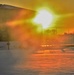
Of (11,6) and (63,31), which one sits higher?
(11,6)

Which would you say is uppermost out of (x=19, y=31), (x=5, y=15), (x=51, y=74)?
(x=5, y=15)

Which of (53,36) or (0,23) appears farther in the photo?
(0,23)

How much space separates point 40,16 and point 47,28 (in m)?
2.20

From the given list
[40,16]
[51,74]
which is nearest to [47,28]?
[40,16]

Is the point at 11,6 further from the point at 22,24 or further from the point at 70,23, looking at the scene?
the point at 70,23

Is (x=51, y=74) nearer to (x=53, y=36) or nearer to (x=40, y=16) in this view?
(x=53, y=36)

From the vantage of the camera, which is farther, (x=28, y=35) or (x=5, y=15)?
(x=5, y=15)

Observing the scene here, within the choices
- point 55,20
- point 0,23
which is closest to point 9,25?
point 0,23

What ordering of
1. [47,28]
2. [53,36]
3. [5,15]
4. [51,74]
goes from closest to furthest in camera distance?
[51,74], [53,36], [47,28], [5,15]

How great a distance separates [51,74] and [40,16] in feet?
94.3

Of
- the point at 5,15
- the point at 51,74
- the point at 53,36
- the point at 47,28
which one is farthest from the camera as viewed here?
the point at 5,15

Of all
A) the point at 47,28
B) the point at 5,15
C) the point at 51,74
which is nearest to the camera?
the point at 51,74

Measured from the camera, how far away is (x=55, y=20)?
40.6m

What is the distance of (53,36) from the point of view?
34719mm
